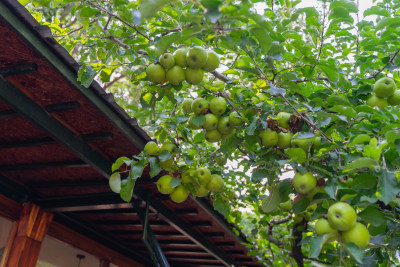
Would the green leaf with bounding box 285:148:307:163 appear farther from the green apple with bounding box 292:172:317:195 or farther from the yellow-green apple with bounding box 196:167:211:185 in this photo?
the yellow-green apple with bounding box 196:167:211:185

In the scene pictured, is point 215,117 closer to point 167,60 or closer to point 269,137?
point 269,137

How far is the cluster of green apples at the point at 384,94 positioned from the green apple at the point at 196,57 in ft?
2.89

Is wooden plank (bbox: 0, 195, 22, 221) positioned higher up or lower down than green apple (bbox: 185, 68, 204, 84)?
lower down

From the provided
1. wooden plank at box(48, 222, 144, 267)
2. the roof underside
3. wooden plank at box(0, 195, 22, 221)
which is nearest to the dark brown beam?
the roof underside

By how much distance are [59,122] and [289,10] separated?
150 centimetres

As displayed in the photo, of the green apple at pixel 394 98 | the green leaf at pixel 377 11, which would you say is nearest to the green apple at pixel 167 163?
the green apple at pixel 394 98

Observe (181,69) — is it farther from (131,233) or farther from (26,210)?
(131,233)

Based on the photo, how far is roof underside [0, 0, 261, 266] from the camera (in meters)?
1.68

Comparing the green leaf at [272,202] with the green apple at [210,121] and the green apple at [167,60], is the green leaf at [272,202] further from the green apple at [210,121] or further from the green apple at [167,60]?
the green apple at [167,60]

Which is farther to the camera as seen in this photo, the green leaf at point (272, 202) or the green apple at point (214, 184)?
the green apple at point (214, 184)

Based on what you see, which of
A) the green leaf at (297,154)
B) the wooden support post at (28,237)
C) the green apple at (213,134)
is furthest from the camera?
the wooden support post at (28,237)

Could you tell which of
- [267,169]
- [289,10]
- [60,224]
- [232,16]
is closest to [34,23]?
[232,16]

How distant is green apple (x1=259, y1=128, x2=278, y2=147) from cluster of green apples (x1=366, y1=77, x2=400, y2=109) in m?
0.54

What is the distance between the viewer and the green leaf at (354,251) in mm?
1127
